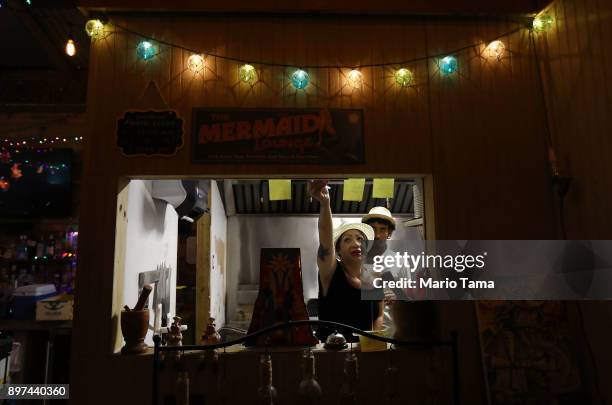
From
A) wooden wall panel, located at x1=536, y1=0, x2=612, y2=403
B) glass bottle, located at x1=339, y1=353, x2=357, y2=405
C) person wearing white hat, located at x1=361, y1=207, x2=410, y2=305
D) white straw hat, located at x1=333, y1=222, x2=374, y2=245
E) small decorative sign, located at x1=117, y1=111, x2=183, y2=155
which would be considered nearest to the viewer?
glass bottle, located at x1=339, y1=353, x2=357, y2=405

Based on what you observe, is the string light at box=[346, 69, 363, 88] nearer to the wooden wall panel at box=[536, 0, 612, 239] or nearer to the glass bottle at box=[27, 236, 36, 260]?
the wooden wall panel at box=[536, 0, 612, 239]

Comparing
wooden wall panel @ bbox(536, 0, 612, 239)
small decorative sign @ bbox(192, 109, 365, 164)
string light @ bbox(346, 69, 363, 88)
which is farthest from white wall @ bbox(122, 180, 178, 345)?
wooden wall panel @ bbox(536, 0, 612, 239)

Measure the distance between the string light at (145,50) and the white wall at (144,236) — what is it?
0.83 meters

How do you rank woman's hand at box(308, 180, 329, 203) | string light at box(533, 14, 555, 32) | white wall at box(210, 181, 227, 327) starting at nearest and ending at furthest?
1. string light at box(533, 14, 555, 32)
2. woman's hand at box(308, 180, 329, 203)
3. white wall at box(210, 181, 227, 327)

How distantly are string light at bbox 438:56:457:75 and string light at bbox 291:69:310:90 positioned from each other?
0.91 metres

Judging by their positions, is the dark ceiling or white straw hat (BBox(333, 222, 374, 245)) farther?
the dark ceiling

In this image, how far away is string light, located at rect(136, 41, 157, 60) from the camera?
2.43 metres

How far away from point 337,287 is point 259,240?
2.35 meters

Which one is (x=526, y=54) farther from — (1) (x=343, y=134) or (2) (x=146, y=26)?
(2) (x=146, y=26)

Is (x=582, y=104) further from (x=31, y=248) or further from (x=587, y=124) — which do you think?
(x=31, y=248)

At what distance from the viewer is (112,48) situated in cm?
245

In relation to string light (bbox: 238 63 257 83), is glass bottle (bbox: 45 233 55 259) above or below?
below

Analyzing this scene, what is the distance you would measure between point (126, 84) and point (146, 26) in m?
0.42

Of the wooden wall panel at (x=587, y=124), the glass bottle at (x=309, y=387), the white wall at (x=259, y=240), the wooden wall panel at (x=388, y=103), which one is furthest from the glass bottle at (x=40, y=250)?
the wooden wall panel at (x=587, y=124)
